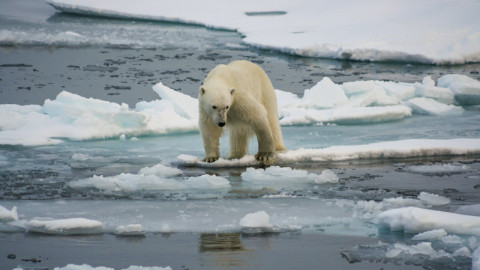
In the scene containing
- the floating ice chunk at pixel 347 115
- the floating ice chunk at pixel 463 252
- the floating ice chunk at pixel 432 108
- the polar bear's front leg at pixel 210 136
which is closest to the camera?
the floating ice chunk at pixel 463 252

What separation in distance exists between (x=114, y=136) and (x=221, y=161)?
1.62m

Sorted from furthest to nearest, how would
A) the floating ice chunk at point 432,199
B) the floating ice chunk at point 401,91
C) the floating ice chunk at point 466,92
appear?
the floating ice chunk at point 401,91 < the floating ice chunk at point 466,92 < the floating ice chunk at point 432,199

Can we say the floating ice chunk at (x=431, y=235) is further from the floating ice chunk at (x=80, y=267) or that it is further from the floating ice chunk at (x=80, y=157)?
the floating ice chunk at (x=80, y=157)

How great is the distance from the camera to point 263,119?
5746mm

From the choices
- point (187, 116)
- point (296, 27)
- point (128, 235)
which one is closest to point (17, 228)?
point (128, 235)

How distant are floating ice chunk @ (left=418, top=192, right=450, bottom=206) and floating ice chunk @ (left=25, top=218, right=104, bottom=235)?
188cm

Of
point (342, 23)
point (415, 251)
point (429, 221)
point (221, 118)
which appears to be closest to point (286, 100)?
point (221, 118)

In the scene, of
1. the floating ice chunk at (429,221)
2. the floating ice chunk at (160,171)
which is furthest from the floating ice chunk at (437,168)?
the floating ice chunk at (160,171)

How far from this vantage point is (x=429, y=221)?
4.00m

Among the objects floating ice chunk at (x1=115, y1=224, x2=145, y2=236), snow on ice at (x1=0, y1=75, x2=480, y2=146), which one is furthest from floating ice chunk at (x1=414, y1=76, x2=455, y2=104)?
floating ice chunk at (x1=115, y1=224, x2=145, y2=236)

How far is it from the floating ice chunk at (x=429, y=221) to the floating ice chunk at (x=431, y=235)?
0.09 m

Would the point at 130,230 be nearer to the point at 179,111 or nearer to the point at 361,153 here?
the point at 361,153

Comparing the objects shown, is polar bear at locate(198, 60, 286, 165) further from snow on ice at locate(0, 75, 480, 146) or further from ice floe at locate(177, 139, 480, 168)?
snow on ice at locate(0, 75, 480, 146)

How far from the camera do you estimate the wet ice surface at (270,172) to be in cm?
408
